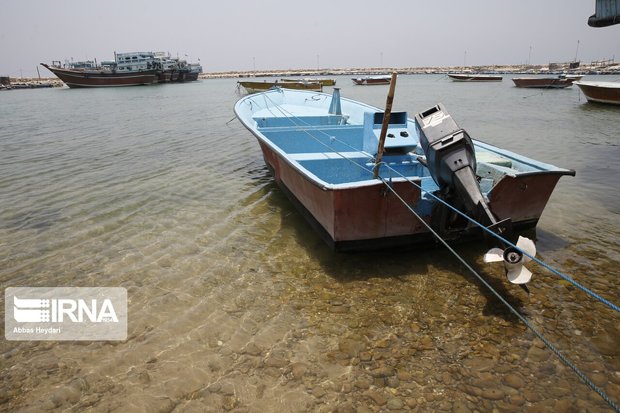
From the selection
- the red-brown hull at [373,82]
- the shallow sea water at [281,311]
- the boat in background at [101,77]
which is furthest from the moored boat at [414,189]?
the boat in background at [101,77]

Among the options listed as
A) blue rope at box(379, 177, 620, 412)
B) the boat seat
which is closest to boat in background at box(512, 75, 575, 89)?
the boat seat

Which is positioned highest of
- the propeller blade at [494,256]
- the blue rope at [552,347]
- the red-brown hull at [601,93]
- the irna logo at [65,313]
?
the red-brown hull at [601,93]

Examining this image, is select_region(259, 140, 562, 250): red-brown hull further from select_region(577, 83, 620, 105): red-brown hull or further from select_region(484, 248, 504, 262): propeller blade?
select_region(577, 83, 620, 105): red-brown hull

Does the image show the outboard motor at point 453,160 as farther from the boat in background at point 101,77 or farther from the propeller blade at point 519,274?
the boat in background at point 101,77

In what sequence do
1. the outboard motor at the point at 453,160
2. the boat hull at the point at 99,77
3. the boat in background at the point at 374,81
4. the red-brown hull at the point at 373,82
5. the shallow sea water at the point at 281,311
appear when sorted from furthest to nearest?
the boat hull at the point at 99,77 → the red-brown hull at the point at 373,82 → the boat in background at the point at 374,81 → the outboard motor at the point at 453,160 → the shallow sea water at the point at 281,311

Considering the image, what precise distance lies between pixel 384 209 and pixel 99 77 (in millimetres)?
82690

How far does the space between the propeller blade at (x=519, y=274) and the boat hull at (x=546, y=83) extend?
4842cm

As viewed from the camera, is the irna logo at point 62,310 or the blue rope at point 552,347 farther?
the irna logo at point 62,310

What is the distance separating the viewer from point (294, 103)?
15.3 metres

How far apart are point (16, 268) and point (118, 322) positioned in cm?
253

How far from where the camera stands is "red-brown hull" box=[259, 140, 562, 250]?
482 cm

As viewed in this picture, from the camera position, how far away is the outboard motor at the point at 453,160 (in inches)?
174

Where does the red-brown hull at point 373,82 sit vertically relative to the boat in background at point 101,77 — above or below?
below

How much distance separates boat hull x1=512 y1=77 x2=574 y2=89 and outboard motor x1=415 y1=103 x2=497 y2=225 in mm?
47086
